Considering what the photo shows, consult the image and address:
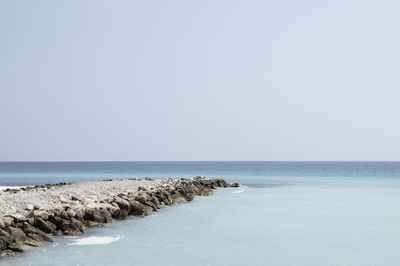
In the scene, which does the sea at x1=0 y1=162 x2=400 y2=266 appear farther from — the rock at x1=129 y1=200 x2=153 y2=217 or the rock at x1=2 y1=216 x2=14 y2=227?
the rock at x1=2 y1=216 x2=14 y2=227

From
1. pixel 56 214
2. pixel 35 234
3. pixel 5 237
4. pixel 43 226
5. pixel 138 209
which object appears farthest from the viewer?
pixel 138 209

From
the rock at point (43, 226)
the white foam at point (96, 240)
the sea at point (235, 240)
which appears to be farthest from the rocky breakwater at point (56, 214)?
the white foam at point (96, 240)

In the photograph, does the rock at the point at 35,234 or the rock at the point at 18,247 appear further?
the rock at the point at 35,234

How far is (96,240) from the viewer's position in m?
13.0

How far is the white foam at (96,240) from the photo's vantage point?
12.6 m

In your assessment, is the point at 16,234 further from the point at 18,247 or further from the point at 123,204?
the point at 123,204

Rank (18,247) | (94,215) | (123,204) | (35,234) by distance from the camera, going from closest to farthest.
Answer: (18,247), (35,234), (94,215), (123,204)

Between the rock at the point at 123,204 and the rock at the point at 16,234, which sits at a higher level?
the rock at the point at 123,204

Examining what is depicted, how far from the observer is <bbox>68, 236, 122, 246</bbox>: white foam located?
12594 millimetres

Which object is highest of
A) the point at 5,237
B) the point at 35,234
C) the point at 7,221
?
the point at 7,221

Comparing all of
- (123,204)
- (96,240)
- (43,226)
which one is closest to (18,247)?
(96,240)

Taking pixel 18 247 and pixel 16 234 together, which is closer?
pixel 18 247

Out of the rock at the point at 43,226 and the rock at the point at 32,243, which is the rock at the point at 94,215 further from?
the rock at the point at 32,243

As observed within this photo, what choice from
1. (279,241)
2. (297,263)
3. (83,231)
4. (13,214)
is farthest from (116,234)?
(297,263)
